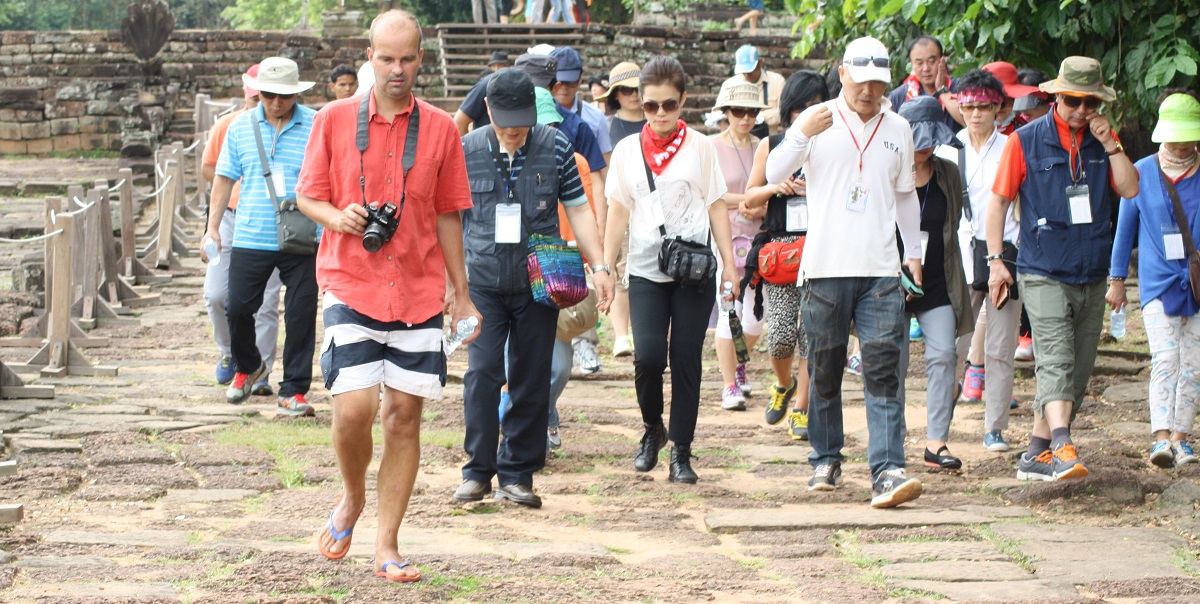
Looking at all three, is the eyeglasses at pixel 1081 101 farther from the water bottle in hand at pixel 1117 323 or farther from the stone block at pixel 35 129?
the stone block at pixel 35 129

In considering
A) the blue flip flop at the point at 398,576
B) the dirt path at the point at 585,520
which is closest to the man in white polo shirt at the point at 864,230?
the dirt path at the point at 585,520

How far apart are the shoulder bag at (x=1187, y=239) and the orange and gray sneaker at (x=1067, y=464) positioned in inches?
39.8

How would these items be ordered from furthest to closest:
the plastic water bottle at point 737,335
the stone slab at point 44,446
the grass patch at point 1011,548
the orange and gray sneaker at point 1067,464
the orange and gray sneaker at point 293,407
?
1. the orange and gray sneaker at point 293,407
2. the plastic water bottle at point 737,335
3. the stone slab at point 44,446
4. the orange and gray sneaker at point 1067,464
5. the grass patch at point 1011,548

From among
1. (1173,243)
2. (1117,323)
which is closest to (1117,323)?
(1117,323)

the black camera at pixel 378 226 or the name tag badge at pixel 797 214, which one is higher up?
the black camera at pixel 378 226

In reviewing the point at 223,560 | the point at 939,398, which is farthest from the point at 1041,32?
the point at 223,560

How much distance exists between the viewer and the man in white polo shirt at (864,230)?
20.1ft

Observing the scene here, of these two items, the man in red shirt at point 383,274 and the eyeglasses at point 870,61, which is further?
the eyeglasses at point 870,61

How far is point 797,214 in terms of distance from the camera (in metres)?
7.45

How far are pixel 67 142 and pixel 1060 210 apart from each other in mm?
23258

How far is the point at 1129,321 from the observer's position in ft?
36.8

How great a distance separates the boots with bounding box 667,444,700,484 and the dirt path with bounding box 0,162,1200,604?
0.09m

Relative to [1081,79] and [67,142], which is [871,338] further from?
[67,142]

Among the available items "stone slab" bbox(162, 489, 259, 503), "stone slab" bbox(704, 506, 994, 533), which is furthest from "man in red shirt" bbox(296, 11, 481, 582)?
"stone slab" bbox(704, 506, 994, 533)
